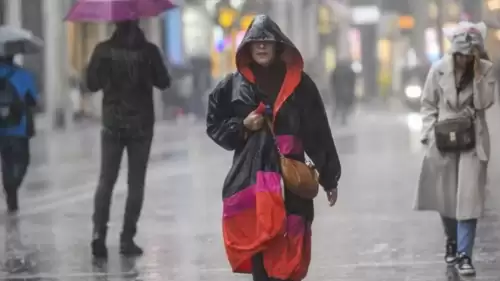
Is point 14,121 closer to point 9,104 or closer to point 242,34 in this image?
point 9,104

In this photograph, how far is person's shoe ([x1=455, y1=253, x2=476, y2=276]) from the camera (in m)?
8.27

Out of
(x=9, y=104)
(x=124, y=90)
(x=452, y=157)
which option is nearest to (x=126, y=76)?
(x=124, y=90)

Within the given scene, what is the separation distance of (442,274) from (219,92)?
2747 millimetres

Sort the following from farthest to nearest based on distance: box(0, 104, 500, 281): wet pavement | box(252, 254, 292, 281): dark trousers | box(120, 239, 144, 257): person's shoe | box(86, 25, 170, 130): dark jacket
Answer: box(120, 239, 144, 257): person's shoe, box(86, 25, 170, 130): dark jacket, box(0, 104, 500, 281): wet pavement, box(252, 254, 292, 281): dark trousers

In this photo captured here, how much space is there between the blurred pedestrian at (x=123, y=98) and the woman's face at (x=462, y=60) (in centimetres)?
225

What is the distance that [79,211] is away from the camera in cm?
1283

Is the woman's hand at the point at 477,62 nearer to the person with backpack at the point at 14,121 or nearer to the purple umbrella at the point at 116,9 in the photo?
the purple umbrella at the point at 116,9

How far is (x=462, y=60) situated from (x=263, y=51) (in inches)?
104

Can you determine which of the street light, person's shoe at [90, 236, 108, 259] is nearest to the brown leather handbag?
person's shoe at [90, 236, 108, 259]

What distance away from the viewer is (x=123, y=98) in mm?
9203

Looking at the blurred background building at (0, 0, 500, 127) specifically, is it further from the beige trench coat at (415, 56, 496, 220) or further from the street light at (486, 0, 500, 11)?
the beige trench coat at (415, 56, 496, 220)

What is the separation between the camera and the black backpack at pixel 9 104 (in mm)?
12094

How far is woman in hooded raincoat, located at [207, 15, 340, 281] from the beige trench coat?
2.24 meters

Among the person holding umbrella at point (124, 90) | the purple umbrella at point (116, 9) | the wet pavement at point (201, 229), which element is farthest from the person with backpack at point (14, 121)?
the person holding umbrella at point (124, 90)
